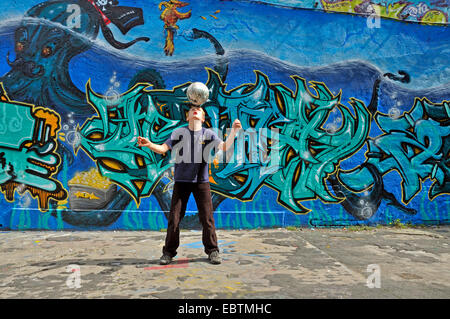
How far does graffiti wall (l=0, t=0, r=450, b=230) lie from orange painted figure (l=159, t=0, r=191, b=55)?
0.02m

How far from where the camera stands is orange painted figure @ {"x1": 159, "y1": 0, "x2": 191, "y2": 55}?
18.2ft

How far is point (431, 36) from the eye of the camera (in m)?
6.09

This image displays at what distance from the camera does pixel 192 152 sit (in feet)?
11.7

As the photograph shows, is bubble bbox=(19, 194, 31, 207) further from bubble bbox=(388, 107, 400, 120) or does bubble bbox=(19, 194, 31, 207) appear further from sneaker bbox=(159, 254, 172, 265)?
bubble bbox=(388, 107, 400, 120)

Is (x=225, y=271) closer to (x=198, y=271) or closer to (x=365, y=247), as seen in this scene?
(x=198, y=271)

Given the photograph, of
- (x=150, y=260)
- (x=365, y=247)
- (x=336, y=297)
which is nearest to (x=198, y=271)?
(x=150, y=260)

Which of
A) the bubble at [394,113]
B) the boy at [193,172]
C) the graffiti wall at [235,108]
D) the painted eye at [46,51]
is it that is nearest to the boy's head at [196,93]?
the boy at [193,172]

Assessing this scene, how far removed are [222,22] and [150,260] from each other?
4120 mm

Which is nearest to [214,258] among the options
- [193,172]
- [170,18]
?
[193,172]

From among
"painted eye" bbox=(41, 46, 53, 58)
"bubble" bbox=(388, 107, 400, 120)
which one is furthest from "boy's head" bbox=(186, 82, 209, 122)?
"bubble" bbox=(388, 107, 400, 120)

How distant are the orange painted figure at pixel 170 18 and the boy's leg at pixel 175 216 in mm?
2930

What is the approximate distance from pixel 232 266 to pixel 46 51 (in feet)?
15.6

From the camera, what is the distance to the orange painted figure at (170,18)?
18.2 ft

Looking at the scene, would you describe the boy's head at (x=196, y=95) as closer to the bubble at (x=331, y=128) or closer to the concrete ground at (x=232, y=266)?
the concrete ground at (x=232, y=266)
